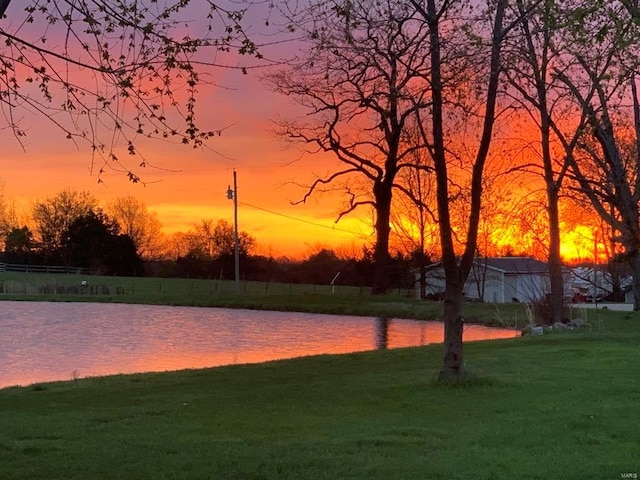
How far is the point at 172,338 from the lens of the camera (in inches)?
824

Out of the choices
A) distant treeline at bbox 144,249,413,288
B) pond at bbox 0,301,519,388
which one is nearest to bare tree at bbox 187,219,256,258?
distant treeline at bbox 144,249,413,288

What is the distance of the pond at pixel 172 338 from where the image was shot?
15.0 m

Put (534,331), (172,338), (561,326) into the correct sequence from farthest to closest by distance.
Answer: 1. (172,338)
2. (561,326)
3. (534,331)

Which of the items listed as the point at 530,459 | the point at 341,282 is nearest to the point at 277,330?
the point at 530,459

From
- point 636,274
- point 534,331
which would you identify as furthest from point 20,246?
point 534,331

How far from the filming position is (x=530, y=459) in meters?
5.54

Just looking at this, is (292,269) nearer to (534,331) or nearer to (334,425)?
(534,331)

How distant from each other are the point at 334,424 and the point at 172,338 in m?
14.6

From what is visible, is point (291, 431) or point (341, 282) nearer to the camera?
point (291, 431)

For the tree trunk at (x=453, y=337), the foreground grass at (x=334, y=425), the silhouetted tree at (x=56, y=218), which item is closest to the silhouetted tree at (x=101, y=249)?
the silhouetted tree at (x=56, y=218)

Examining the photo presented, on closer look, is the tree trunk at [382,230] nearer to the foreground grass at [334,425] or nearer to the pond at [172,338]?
the pond at [172,338]

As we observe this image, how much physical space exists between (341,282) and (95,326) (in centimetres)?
3509

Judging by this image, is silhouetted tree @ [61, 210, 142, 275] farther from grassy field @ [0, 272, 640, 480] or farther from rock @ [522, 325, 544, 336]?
grassy field @ [0, 272, 640, 480]

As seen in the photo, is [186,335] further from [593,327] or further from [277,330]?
[593,327]
